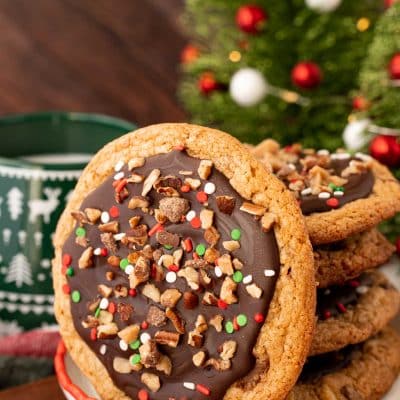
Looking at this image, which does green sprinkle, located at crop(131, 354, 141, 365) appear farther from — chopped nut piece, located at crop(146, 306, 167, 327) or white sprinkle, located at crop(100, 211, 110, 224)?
white sprinkle, located at crop(100, 211, 110, 224)

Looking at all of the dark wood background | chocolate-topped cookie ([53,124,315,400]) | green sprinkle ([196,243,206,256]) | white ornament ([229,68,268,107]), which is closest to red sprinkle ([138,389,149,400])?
chocolate-topped cookie ([53,124,315,400])

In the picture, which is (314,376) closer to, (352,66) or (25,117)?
(25,117)

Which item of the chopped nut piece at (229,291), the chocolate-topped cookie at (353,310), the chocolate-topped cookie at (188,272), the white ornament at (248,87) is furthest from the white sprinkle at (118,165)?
the white ornament at (248,87)

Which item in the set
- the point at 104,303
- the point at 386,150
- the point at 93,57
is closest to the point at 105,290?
the point at 104,303

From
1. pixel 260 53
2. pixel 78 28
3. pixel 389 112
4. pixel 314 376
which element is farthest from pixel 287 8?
pixel 314 376

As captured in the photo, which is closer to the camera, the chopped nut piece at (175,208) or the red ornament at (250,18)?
the chopped nut piece at (175,208)

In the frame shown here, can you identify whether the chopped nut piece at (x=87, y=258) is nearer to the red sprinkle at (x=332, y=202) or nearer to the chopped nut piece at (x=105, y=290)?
the chopped nut piece at (x=105, y=290)
